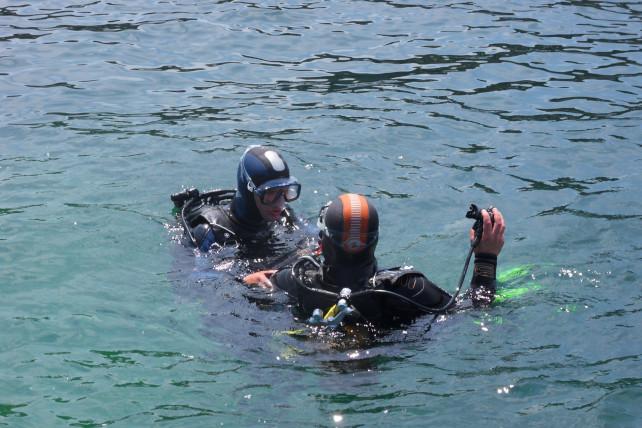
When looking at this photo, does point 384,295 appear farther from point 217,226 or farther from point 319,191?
point 319,191

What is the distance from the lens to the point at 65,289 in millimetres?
7496

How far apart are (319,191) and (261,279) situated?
2819 mm

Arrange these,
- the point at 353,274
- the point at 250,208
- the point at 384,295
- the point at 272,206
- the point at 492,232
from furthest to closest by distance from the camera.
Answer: the point at 250,208 → the point at 272,206 → the point at 492,232 → the point at 353,274 → the point at 384,295

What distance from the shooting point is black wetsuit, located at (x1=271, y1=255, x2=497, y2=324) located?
616 cm

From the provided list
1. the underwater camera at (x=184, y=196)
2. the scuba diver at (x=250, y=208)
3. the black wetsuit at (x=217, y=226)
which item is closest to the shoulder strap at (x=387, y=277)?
the scuba diver at (x=250, y=208)

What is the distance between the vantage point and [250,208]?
8039 millimetres

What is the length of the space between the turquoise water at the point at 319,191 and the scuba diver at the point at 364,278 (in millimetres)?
246

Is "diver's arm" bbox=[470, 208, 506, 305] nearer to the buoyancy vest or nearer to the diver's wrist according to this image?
the diver's wrist

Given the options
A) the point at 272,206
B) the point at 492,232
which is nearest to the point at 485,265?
the point at 492,232

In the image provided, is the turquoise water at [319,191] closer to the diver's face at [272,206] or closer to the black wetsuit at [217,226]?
the black wetsuit at [217,226]

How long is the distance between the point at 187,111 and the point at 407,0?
7.21 m

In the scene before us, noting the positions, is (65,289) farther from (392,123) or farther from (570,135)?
(570,135)

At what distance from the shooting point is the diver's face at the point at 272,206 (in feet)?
25.6

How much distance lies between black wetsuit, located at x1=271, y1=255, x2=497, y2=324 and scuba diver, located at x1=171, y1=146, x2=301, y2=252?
4.25 ft
